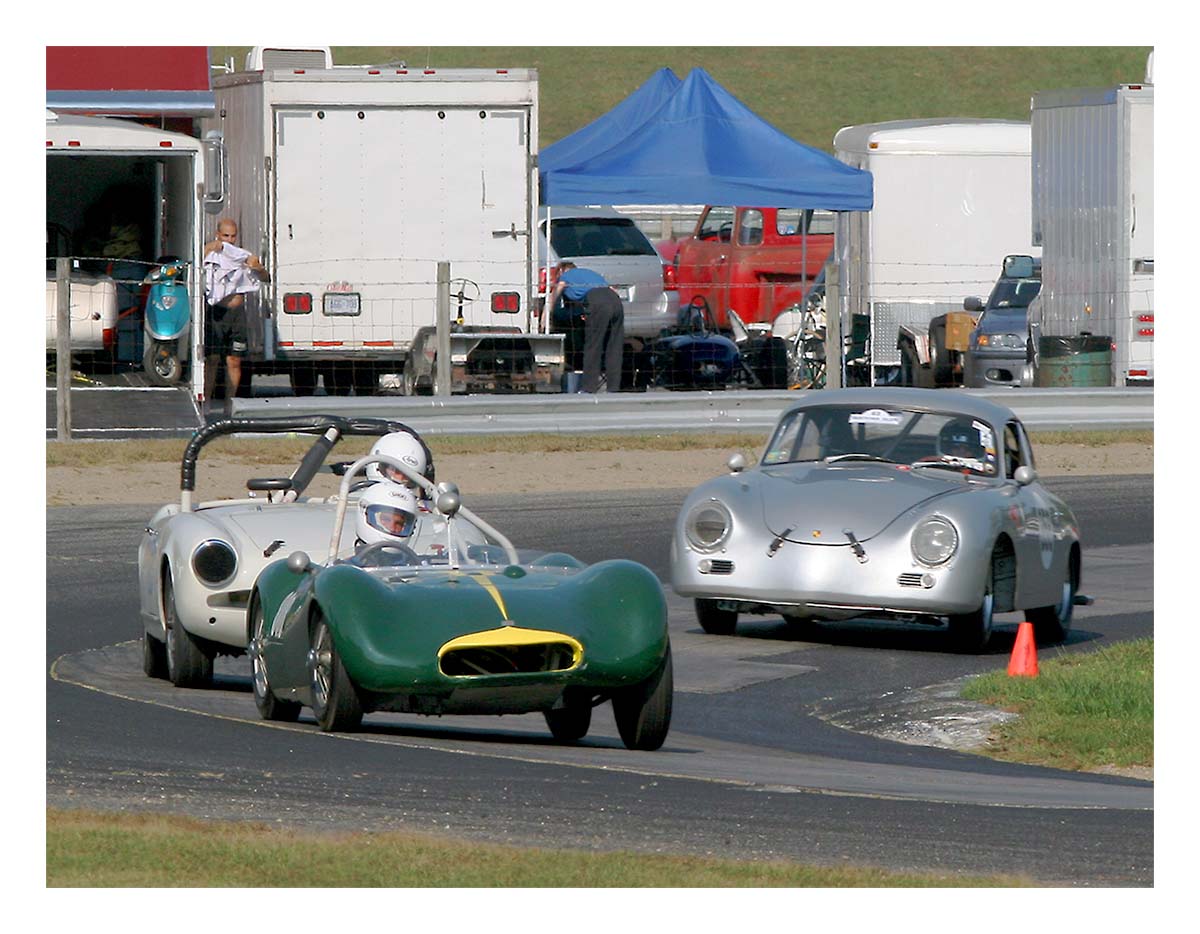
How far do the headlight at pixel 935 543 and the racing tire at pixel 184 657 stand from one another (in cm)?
375

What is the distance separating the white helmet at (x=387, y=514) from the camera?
383 inches

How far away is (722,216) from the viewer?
3300 centimetres

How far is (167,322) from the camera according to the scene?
22594 millimetres

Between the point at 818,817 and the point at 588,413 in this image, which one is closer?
the point at 818,817

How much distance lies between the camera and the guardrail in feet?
70.7

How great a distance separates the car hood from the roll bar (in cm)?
219

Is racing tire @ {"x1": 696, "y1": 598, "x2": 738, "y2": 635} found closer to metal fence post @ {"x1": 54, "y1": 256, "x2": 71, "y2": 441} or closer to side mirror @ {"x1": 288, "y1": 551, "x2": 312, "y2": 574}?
side mirror @ {"x1": 288, "y1": 551, "x2": 312, "y2": 574}

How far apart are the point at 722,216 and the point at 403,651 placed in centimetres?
2516

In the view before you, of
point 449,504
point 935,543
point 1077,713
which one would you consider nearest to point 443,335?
point 935,543

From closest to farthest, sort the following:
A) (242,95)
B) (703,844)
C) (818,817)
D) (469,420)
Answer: (703,844)
(818,817)
(469,420)
(242,95)

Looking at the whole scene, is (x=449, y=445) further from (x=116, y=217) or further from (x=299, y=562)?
(x=299, y=562)

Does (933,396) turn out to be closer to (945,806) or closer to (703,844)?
(945,806)

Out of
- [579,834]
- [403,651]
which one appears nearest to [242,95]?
[403,651]

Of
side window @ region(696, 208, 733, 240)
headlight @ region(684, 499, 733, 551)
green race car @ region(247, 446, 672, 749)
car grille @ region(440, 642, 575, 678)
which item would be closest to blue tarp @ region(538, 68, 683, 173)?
side window @ region(696, 208, 733, 240)
